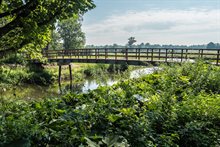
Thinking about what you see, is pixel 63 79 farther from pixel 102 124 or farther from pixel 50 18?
pixel 102 124

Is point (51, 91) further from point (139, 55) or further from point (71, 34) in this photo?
point (71, 34)

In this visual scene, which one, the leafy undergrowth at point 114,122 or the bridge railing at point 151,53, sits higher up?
the bridge railing at point 151,53

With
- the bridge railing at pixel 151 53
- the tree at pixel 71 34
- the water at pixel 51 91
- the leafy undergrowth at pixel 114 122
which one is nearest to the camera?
the leafy undergrowth at pixel 114 122

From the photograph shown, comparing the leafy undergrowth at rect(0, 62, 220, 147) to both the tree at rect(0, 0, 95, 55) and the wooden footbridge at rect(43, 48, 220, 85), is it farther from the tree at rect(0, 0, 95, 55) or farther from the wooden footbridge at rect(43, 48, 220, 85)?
the wooden footbridge at rect(43, 48, 220, 85)

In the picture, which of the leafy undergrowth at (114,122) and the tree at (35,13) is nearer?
the leafy undergrowth at (114,122)

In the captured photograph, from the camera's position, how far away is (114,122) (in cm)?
254

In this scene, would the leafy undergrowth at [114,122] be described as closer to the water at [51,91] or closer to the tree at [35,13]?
the water at [51,91]

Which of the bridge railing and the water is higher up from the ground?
the bridge railing

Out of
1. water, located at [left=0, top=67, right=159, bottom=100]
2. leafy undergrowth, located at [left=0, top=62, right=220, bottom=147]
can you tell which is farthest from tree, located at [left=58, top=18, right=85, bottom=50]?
leafy undergrowth, located at [left=0, top=62, right=220, bottom=147]

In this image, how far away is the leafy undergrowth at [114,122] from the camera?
1.96 metres

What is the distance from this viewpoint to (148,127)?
2.36 metres

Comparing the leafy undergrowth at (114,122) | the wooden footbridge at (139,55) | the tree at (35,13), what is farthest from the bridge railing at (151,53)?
the leafy undergrowth at (114,122)

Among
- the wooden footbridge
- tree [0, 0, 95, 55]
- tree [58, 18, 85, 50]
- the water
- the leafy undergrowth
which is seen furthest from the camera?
tree [58, 18, 85, 50]

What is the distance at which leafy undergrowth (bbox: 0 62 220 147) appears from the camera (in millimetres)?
1958
